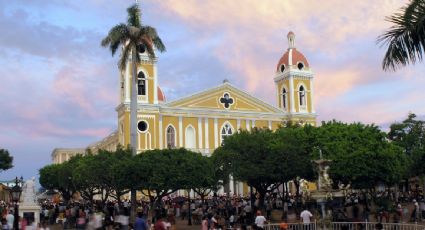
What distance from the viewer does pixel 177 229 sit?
31969 millimetres

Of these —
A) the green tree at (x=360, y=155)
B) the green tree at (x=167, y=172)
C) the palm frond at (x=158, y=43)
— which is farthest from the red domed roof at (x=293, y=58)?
the green tree at (x=167, y=172)

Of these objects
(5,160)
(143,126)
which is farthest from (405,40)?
(5,160)

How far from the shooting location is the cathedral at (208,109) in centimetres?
6406

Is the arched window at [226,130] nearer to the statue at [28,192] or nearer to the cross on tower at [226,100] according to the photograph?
the cross on tower at [226,100]

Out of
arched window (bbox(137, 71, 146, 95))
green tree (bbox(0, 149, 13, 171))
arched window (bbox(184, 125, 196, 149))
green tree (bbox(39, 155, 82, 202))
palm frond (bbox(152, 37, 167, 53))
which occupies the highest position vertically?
arched window (bbox(137, 71, 146, 95))

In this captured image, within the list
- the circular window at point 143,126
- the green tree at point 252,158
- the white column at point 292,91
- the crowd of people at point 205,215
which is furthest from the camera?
the white column at point 292,91

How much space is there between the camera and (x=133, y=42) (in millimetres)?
36938

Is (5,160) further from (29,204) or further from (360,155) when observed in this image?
(360,155)

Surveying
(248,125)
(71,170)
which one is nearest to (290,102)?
(248,125)

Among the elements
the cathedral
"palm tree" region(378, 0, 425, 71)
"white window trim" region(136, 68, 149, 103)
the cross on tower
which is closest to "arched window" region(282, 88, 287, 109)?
the cathedral

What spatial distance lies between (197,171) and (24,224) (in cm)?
1452

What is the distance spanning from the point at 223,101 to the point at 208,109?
224 centimetres

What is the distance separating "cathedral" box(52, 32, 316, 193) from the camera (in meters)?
64.1

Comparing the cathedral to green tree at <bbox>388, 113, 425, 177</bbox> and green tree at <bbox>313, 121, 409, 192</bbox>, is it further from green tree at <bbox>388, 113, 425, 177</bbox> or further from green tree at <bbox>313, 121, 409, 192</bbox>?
green tree at <bbox>313, 121, 409, 192</bbox>
